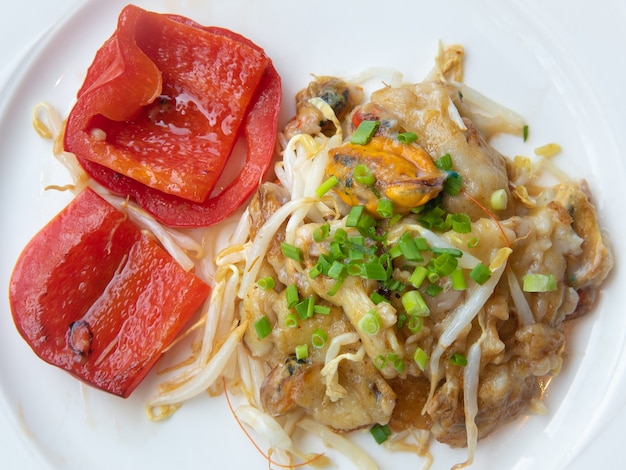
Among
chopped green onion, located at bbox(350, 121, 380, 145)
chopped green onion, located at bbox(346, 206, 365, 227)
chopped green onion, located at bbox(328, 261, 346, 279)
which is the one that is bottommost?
chopped green onion, located at bbox(328, 261, 346, 279)

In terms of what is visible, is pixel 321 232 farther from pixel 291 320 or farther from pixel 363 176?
pixel 291 320

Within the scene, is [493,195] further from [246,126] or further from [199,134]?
[199,134]

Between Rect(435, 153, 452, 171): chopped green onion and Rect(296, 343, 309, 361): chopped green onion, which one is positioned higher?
Rect(435, 153, 452, 171): chopped green onion

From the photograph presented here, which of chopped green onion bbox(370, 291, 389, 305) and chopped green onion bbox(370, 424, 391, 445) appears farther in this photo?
chopped green onion bbox(370, 424, 391, 445)

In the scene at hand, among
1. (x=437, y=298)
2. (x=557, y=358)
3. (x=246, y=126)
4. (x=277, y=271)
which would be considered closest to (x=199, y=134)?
(x=246, y=126)

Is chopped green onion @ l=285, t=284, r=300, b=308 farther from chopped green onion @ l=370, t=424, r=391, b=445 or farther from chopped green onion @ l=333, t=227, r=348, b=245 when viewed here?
chopped green onion @ l=370, t=424, r=391, b=445

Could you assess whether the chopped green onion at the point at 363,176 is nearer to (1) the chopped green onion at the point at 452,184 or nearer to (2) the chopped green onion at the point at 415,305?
(1) the chopped green onion at the point at 452,184

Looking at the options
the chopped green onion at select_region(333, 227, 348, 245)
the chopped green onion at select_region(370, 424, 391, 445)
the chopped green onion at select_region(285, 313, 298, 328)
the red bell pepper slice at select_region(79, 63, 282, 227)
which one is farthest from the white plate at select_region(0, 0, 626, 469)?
the chopped green onion at select_region(333, 227, 348, 245)

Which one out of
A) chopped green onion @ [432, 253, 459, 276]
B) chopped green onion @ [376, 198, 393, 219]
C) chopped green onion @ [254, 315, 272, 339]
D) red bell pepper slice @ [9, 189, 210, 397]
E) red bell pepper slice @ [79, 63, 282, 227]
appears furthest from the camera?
red bell pepper slice @ [79, 63, 282, 227]
